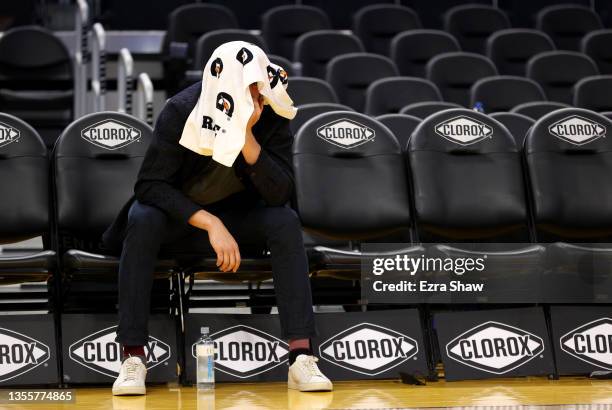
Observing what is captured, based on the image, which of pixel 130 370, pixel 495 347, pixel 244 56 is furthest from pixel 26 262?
pixel 495 347

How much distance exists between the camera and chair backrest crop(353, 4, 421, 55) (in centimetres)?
831

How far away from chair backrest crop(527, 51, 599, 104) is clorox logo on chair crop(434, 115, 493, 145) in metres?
3.15

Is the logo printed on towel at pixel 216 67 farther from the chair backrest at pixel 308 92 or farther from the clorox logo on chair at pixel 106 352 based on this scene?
the chair backrest at pixel 308 92

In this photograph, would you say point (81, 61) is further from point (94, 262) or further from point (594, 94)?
point (94, 262)

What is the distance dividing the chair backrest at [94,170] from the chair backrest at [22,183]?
63mm

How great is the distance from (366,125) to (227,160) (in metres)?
1.05

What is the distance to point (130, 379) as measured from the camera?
10.8ft

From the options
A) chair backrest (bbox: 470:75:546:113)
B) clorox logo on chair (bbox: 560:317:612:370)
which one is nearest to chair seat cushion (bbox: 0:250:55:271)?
clorox logo on chair (bbox: 560:317:612:370)

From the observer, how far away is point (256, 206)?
3668mm

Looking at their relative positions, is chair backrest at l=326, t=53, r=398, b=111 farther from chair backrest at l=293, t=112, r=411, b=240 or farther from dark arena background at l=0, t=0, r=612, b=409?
chair backrest at l=293, t=112, r=411, b=240

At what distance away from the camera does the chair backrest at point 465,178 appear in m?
4.22

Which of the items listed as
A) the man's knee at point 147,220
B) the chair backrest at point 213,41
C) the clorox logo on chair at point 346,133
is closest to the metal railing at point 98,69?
the chair backrest at point 213,41

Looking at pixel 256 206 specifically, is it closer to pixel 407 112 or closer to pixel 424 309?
pixel 424 309

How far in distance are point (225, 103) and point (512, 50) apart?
4.95m
